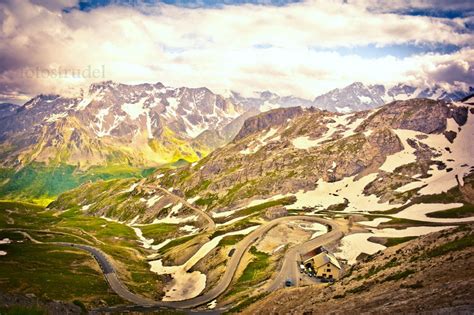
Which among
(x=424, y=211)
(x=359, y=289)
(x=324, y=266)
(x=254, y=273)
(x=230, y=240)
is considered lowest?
(x=230, y=240)

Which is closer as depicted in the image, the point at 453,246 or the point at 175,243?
the point at 453,246

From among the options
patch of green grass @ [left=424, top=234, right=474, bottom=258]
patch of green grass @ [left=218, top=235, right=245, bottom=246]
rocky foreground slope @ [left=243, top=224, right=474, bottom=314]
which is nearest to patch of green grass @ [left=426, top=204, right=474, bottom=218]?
patch of green grass @ [left=218, top=235, right=245, bottom=246]

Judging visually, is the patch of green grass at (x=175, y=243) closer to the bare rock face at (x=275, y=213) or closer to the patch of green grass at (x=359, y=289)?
the bare rock face at (x=275, y=213)

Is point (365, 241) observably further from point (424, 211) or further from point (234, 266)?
point (424, 211)

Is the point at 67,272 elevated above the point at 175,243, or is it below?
above

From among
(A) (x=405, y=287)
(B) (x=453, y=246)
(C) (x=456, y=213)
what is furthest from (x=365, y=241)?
(A) (x=405, y=287)

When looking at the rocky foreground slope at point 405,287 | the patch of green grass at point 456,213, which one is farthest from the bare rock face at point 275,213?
the rocky foreground slope at point 405,287

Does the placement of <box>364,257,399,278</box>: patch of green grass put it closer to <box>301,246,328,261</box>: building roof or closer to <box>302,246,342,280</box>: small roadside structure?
<box>302,246,342,280</box>: small roadside structure
